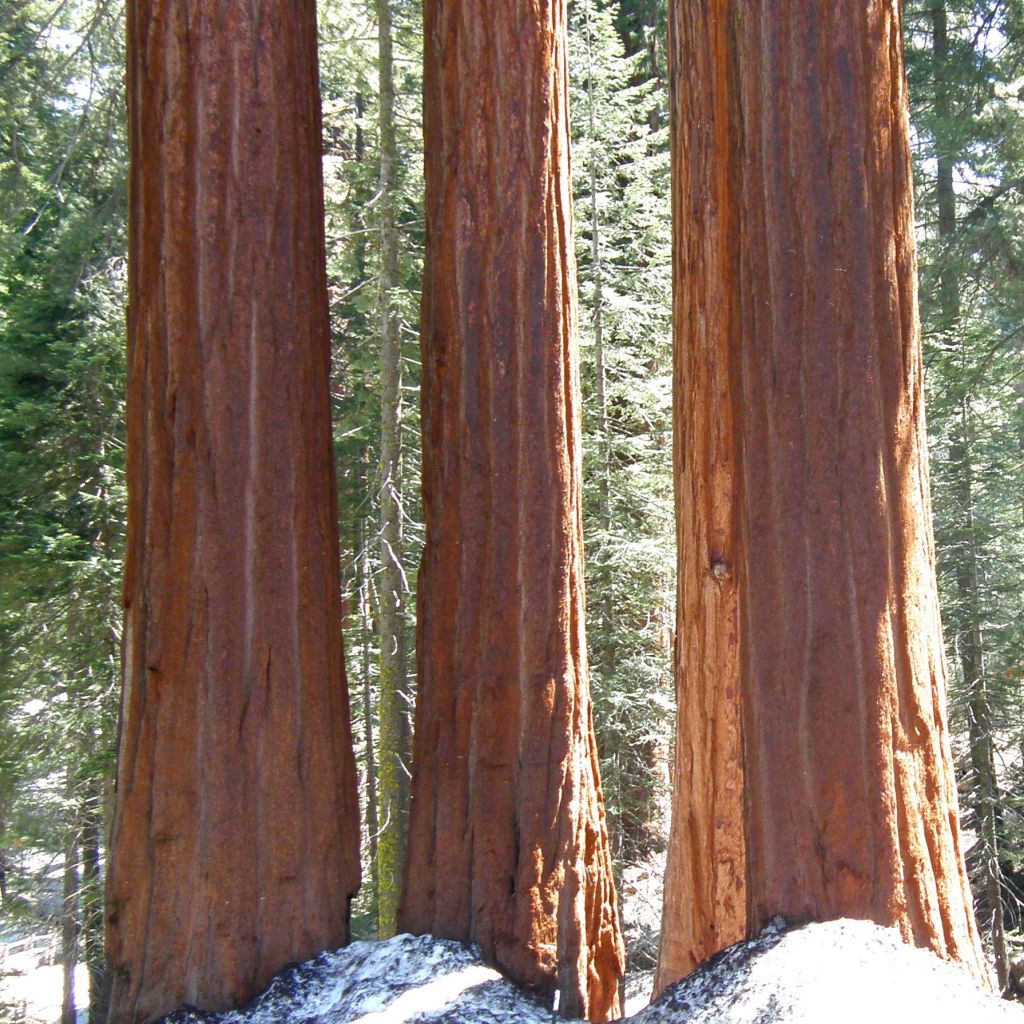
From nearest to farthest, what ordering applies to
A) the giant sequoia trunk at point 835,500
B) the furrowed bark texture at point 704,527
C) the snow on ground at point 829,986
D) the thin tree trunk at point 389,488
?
the snow on ground at point 829,986, the giant sequoia trunk at point 835,500, the furrowed bark texture at point 704,527, the thin tree trunk at point 389,488

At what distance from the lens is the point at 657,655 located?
12328 mm

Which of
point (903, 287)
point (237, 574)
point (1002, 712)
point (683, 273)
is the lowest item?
point (1002, 712)

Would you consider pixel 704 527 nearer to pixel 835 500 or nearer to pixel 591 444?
pixel 835 500

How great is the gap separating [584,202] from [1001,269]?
5057 mm

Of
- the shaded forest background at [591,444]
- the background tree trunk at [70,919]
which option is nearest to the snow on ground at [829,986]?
the shaded forest background at [591,444]

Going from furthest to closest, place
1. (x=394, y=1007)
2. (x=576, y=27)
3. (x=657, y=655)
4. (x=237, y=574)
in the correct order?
(x=576, y=27)
(x=657, y=655)
(x=237, y=574)
(x=394, y=1007)

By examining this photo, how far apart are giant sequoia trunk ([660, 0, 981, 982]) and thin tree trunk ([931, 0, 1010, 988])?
32.5ft

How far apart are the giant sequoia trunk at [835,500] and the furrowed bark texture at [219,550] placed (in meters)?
1.39

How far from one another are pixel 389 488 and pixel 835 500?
8644 mm

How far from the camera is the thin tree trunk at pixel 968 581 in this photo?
478 inches

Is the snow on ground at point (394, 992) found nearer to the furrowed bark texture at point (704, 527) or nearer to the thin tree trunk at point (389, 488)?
the furrowed bark texture at point (704, 527)

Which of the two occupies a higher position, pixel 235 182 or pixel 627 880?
pixel 235 182

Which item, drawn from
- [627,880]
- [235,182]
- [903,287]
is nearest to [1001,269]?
[627,880]

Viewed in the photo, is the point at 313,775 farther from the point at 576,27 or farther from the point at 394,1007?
the point at 576,27
